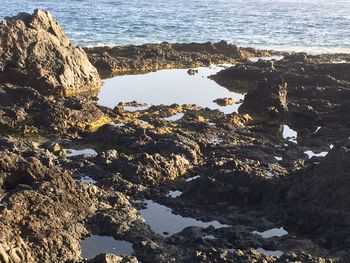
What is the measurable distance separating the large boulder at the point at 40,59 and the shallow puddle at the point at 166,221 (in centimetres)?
1381

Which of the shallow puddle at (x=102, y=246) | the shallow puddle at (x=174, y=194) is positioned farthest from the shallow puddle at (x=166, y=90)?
the shallow puddle at (x=102, y=246)

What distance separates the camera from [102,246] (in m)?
10.7

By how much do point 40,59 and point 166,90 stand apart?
22.4 ft

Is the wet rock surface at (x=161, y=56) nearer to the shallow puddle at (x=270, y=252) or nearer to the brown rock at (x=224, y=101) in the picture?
the brown rock at (x=224, y=101)

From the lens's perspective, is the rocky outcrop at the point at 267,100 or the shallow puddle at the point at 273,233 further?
the rocky outcrop at the point at 267,100

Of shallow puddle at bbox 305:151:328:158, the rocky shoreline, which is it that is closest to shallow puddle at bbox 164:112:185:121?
the rocky shoreline

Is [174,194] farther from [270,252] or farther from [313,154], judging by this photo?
[313,154]

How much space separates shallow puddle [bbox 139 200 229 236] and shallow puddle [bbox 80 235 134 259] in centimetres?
115

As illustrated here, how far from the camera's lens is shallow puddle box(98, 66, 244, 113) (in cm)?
2495

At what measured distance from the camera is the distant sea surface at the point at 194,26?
49625 millimetres

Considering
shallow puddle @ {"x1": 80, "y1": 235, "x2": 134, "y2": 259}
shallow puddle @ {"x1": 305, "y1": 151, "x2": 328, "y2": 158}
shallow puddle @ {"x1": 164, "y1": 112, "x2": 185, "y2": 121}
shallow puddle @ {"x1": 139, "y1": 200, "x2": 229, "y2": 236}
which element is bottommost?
shallow puddle @ {"x1": 164, "y1": 112, "x2": 185, "y2": 121}

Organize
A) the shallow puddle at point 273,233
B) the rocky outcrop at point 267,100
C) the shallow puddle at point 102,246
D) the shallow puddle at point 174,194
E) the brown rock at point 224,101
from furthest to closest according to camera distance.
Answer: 1. the brown rock at point 224,101
2. the rocky outcrop at point 267,100
3. the shallow puddle at point 174,194
4. the shallow puddle at point 273,233
5. the shallow puddle at point 102,246

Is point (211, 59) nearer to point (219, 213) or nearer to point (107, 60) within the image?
point (107, 60)

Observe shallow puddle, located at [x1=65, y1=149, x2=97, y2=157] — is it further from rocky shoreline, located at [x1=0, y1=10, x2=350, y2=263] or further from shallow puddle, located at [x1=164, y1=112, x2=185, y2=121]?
shallow puddle, located at [x1=164, y1=112, x2=185, y2=121]
